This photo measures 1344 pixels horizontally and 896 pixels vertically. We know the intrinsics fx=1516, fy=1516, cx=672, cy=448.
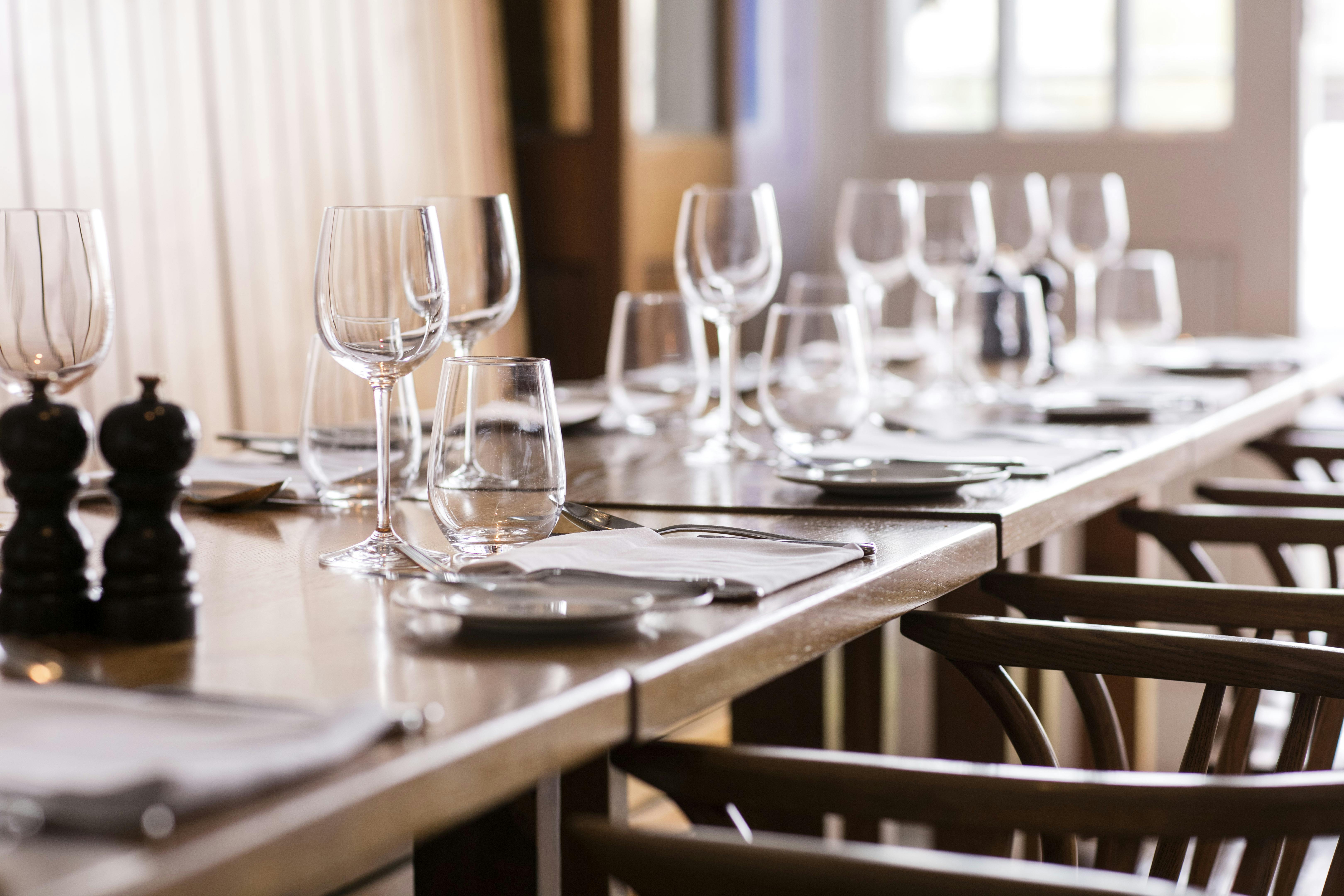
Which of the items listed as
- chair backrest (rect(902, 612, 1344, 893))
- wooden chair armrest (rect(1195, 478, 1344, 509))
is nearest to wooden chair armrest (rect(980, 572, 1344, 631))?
chair backrest (rect(902, 612, 1344, 893))

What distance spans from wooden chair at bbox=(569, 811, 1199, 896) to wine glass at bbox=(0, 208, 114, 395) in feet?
1.54

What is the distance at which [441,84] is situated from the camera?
4.17 meters

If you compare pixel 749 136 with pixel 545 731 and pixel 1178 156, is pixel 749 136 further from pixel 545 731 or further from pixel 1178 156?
pixel 545 731

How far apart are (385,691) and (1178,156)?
4.47m

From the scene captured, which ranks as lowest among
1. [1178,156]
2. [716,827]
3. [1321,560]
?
[1321,560]

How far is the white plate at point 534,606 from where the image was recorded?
72 centimetres

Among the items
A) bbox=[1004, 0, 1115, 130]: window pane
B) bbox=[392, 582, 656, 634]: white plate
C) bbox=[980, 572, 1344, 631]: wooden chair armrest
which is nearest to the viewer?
bbox=[392, 582, 656, 634]: white plate

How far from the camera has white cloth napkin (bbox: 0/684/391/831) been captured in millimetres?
473

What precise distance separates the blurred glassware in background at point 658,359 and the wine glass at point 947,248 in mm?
511

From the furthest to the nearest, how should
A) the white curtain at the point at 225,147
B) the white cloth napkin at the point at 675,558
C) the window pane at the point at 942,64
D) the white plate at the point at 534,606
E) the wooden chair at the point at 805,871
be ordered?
the window pane at the point at 942,64 → the white curtain at the point at 225,147 → the white cloth napkin at the point at 675,558 → the white plate at the point at 534,606 → the wooden chair at the point at 805,871

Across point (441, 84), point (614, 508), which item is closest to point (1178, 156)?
point (441, 84)

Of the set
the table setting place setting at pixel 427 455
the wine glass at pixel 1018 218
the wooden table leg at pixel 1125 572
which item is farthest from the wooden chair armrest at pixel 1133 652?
the wine glass at pixel 1018 218

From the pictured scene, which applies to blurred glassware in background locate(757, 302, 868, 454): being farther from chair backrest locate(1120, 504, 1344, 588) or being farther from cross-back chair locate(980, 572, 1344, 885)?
chair backrest locate(1120, 504, 1344, 588)

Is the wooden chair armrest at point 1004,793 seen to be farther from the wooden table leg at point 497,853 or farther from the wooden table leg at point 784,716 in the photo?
the wooden table leg at point 784,716
